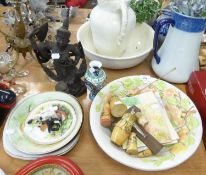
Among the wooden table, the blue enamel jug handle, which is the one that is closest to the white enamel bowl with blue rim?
the blue enamel jug handle

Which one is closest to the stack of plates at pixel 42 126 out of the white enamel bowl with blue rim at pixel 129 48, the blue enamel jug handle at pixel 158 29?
the white enamel bowl with blue rim at pixel 129 48

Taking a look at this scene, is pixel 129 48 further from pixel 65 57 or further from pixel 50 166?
pixel 50 166

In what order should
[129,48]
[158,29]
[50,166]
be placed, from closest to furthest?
[50,166]
[158,29]
[129,48]

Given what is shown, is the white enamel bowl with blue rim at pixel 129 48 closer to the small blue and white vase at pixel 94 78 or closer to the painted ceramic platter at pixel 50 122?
the small blue and white vase at pixel 94 78

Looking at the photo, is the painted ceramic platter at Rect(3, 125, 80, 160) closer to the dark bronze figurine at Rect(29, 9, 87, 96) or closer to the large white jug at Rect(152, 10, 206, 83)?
the dark bronze figurine at Rect(29, 9, 87, 96)

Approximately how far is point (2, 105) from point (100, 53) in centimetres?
32

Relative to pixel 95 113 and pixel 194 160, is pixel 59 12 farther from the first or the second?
pixel 194 160

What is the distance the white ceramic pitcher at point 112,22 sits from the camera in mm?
649

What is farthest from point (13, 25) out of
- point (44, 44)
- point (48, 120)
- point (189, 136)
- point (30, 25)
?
point (189, 136)

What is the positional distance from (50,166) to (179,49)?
1.41ft

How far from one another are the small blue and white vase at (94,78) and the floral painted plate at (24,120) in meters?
0.06

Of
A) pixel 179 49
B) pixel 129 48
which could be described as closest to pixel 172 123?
pixel 179 49

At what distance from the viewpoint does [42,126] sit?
1.88 feet

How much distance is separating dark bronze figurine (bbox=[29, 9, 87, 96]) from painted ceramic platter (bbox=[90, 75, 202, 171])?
79 mm
